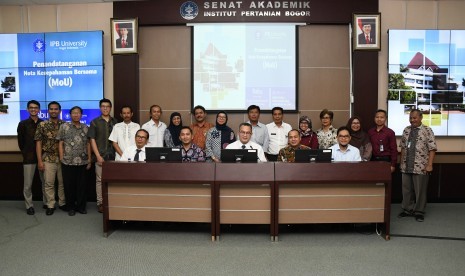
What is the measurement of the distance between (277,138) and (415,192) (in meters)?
2.17

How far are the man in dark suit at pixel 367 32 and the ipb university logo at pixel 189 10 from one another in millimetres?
2736

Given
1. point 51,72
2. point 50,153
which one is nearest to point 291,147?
point 50,153

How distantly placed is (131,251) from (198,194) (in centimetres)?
93

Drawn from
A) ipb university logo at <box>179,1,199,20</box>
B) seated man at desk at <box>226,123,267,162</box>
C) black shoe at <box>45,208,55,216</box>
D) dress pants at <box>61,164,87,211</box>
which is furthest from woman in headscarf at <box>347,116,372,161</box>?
black shoe at <box>45,208,55,216</box>

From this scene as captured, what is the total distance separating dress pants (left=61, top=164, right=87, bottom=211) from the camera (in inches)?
205

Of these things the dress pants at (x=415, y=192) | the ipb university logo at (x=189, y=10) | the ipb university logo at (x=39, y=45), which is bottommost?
the dress pants at (x=415, y=192)

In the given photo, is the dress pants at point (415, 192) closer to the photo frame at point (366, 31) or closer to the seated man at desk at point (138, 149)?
the photo frame at point (366, 31)

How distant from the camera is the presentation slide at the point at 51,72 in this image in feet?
19.3

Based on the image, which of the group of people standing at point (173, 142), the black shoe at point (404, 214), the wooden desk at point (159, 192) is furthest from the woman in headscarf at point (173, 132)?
the black shoe at point (404, 214)

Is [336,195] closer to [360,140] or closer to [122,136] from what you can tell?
[360,140]

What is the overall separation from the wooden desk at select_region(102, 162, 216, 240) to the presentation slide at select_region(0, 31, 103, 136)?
7.57 ft

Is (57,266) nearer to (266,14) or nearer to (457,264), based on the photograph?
(457,264)

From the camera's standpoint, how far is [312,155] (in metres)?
3.96

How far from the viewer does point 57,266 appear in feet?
10.5
